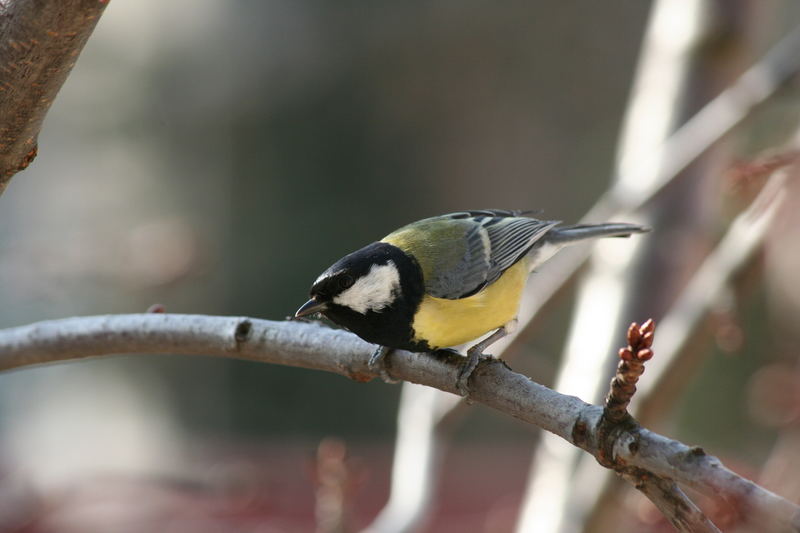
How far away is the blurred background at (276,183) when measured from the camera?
629 cm

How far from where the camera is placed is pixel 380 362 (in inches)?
72.3

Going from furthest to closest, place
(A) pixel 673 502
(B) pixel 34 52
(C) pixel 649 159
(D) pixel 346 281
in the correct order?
(C) pixel 649 159 < (D) pixel 346 281 < (B) pixel 34 52 < (A) pixel 673 502

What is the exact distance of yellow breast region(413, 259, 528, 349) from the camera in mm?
2033

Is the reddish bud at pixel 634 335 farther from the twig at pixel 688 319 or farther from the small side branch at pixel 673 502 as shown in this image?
the twig at pixel 688 319

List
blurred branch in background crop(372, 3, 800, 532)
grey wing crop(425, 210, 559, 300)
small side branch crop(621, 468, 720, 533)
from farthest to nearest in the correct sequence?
blurred branch in background crop(372, 3, 800, 532) → grey wing crop(425, 210, 559, 300) → small side branch crop(621, 468, 720, 533)

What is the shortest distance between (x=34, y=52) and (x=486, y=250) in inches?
56.3

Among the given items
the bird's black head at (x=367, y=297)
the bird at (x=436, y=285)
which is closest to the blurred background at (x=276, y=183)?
the bird at (x=436, y=285)

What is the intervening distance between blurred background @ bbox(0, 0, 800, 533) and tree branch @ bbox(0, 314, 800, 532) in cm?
381

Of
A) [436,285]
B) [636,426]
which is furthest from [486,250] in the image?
[636,426]

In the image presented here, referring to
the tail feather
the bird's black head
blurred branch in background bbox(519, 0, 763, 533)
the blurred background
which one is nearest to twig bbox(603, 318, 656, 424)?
the bird's black head

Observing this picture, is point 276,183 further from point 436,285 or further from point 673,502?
point 673,502

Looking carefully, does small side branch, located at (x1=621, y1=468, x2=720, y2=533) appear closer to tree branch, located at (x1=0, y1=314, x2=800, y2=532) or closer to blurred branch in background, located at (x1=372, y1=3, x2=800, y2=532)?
tree branch, located at (x1=0, y1=314, x2=800, y2=532)

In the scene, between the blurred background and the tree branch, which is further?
the blurred background

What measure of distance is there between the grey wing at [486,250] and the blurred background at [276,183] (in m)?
3.33
